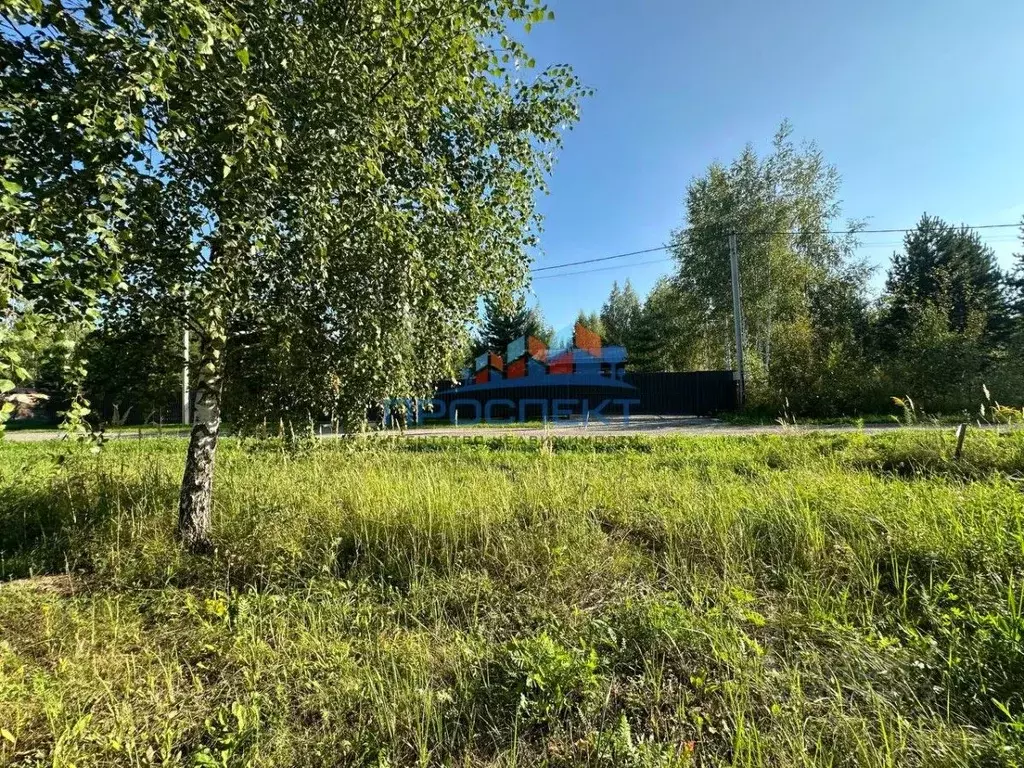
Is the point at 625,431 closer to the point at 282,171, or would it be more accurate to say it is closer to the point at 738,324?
the point at 738,324

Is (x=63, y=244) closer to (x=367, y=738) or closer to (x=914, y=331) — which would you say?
(x=367, y=738)

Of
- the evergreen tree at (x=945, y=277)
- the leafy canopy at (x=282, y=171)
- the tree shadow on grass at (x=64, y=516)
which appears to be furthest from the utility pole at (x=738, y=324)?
the tree shadow on grass at (x=64, y=516)

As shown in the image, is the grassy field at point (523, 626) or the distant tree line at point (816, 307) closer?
the grassy field at point (523, 626)

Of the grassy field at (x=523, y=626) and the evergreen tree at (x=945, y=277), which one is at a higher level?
the evergreen tree at (x=945, y=277)

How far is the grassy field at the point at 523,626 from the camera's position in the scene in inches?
66.9

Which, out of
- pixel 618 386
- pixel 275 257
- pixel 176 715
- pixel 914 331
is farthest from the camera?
pixel 618 386

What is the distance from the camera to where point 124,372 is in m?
3.50

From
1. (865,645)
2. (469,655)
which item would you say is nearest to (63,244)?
(469,655)

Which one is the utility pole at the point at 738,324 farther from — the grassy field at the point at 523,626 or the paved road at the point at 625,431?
the grassy field at the point at 523,626

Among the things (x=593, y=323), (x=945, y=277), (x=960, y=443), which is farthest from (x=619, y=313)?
(x=960, y=443)

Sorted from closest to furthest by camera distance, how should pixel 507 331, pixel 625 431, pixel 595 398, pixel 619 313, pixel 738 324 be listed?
1. pixel 625 431
2. pixel 738 324
3. pixel 595 398
4. pixel 507 331
5. pixel 619 313

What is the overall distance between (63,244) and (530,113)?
3.21m

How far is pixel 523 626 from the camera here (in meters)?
2.41

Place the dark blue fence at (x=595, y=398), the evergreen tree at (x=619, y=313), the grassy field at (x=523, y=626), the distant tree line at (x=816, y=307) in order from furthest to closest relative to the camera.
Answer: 1. the evergreen tree at (x=619, y=313)
2. the dark blue fence at (x=595, y=398)
3. the distant tree line at (x=816, y=307)
4. the grassy field at (x=523, y=626)
